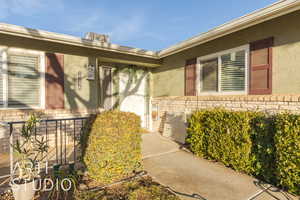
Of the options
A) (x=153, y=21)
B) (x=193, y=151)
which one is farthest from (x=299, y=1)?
(x=153, y=21)

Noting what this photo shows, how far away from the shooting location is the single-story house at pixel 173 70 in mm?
3412

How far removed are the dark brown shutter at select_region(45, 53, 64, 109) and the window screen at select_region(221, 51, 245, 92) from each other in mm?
4690

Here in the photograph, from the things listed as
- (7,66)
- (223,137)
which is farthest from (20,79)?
(223,137)

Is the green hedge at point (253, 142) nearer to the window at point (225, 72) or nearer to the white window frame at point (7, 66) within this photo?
the window at point (225, 72)

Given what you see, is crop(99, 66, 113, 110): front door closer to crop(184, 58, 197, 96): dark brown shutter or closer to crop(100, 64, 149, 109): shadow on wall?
crop(100, 64, 149, 109): shadow on wall

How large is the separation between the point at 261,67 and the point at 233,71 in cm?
69

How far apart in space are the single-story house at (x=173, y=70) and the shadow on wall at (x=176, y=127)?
0.04 meters

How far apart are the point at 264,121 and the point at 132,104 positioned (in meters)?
4.71

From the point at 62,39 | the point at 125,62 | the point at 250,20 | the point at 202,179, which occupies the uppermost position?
the point at 250,20

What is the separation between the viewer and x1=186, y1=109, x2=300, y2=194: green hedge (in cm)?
246

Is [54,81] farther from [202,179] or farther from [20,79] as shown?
[202,179]

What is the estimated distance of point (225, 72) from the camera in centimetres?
449

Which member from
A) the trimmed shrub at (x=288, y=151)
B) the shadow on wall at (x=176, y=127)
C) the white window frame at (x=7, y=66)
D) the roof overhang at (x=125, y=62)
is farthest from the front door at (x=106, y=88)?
the trimmed shrub at (x=288, y=151)

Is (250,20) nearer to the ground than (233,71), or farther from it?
farther from it
